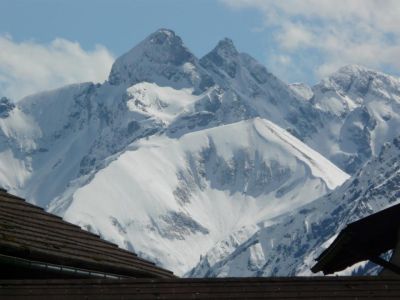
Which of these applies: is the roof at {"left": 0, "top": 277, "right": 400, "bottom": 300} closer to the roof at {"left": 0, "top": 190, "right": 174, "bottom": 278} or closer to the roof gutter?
the roof gutter

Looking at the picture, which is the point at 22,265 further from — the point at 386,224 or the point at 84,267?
the point at 386,224

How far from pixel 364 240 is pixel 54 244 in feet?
11.4

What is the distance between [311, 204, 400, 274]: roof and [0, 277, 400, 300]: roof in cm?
205

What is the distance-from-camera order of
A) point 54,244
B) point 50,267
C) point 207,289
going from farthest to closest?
point 54,244, point 50,267, point 207,289

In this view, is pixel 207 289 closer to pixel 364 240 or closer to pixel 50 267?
pixel 50 267

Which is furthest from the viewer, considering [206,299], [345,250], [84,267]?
[345,250]

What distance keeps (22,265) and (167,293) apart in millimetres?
1670

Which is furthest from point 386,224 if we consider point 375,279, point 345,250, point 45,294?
point 45,294

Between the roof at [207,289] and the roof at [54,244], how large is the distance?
0.79 meters

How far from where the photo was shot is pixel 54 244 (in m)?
15.9

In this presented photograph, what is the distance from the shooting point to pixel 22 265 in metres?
14.3

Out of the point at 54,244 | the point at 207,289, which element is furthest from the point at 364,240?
the point at 54,244

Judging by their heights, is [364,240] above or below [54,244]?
below

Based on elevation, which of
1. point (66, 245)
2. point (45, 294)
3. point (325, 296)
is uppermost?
point (66, 245)
